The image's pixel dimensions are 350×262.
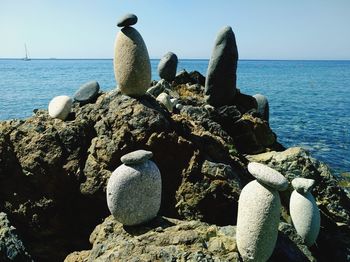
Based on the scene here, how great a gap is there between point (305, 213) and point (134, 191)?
2976mm

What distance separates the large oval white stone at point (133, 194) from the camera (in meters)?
5.04

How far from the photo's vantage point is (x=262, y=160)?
828cm

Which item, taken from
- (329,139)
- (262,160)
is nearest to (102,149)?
(262,160)

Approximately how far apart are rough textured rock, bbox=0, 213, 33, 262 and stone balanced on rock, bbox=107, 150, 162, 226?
159 cm

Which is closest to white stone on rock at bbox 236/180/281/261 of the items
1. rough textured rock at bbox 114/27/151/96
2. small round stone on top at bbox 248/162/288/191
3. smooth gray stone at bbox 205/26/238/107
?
small round stone on top at bbox 248/162/288/191

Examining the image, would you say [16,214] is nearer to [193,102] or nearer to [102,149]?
[102,149]

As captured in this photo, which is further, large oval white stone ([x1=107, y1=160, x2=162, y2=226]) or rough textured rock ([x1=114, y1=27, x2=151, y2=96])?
rough textured rock ([x1=114, y1=27, x2=151, y2=96])

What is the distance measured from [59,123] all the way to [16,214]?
1.84 meters

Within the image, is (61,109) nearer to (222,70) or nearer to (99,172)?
(99,172)

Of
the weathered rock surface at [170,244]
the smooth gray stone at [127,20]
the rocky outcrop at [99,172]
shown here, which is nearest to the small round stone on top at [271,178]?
the weathered rock surface at [170,244]

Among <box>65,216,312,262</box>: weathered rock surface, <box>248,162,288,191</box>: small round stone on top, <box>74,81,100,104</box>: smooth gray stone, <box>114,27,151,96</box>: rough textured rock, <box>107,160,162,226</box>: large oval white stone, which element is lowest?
<box>65,216,312,262</box>: weathered rock surface

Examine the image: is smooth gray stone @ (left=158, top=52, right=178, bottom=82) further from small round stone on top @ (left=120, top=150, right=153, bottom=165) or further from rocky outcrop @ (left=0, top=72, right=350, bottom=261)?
small round stone on top @ (left=120, top=150, right=153, bottom=165)

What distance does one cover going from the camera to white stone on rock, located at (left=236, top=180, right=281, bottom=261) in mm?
4547

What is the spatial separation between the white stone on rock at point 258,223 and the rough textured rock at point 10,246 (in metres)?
3.19
